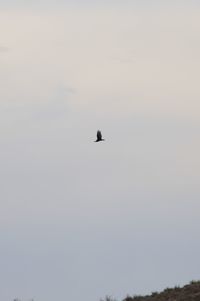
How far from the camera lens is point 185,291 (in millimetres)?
48969

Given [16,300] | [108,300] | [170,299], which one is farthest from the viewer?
[16,300]

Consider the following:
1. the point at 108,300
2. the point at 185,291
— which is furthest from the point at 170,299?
the point at 108,300

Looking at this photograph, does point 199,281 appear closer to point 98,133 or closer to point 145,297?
point 145,297

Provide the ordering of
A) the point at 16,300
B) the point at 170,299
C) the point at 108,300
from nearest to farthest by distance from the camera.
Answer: the point at 170,299
the point at 108,300
the point at 16,300

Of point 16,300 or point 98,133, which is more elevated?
point 98,133

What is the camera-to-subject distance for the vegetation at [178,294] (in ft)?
157

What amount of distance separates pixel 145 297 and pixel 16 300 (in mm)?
10171

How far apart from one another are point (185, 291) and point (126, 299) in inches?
153

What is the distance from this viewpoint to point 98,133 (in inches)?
2372

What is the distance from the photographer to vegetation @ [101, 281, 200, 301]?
157 feet

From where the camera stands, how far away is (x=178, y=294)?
48.8m

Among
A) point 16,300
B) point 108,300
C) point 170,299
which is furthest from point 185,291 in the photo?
point 16,300

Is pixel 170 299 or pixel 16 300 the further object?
pixel 16 300

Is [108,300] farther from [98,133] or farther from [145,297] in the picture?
[98,133]
